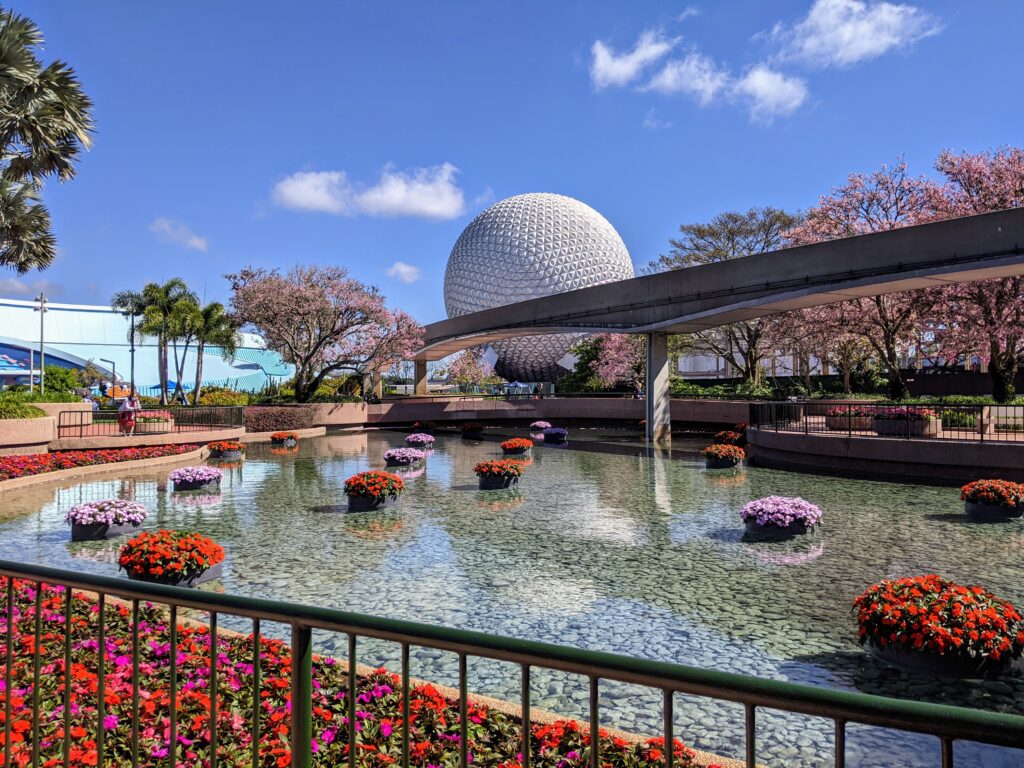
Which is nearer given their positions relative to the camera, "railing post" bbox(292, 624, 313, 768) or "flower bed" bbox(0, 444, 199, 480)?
"railing post" bbox(292, 624, 313, 768)

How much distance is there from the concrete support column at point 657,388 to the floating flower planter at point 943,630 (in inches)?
983

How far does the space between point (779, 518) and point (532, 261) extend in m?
54.1

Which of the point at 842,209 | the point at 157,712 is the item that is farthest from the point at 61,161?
the point at 842,209

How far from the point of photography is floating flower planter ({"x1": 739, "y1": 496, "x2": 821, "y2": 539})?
39.1 ft

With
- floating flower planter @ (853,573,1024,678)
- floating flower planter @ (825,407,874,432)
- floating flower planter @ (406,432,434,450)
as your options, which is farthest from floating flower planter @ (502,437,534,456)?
floating flower planter @ (853,573,1024,678)

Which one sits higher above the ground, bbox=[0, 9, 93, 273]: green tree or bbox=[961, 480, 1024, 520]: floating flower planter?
bbox=[0, 9, 93, 273]: green tree

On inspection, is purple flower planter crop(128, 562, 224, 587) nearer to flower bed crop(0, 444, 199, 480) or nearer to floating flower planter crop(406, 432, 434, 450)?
flower bed crop(0, 444, 199, 480)

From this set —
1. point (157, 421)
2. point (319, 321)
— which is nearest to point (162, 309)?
point (319, 321)


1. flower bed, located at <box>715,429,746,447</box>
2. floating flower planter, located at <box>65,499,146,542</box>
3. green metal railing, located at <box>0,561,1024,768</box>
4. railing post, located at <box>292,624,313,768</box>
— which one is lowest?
floating flower planter, located at <box>65,499,146,542</box>

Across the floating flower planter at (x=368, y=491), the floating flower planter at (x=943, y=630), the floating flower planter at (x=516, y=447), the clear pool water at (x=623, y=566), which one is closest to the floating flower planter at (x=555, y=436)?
the floating flower planter at (x=516, y=447)

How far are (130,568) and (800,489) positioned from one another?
1460 cm

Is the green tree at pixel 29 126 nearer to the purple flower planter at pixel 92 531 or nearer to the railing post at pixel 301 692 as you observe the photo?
the purple flower planter at pixel 92 531

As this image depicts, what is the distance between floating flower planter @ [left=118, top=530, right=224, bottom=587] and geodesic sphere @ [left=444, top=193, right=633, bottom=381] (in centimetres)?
5461

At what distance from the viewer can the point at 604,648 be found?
695 centimetres
